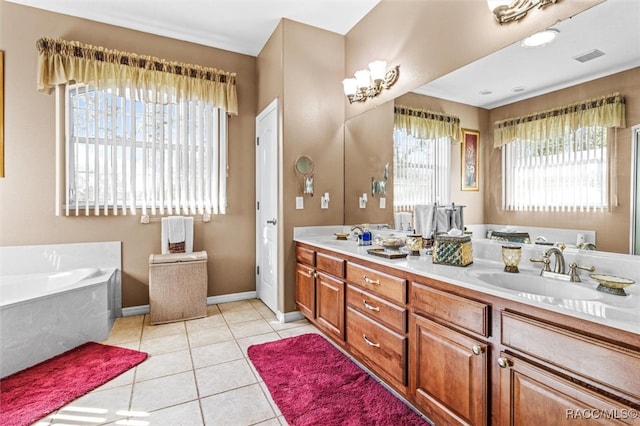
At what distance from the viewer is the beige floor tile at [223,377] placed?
198cm

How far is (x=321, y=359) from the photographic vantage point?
232 cm

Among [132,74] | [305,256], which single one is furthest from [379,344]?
[132,74]

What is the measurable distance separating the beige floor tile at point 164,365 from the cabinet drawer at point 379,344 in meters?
1.21

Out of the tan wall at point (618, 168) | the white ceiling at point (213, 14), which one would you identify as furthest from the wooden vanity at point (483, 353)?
the white ceiling at point (213, 14)

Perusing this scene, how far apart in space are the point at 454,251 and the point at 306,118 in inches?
81.1

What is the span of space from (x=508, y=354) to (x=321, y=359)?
1452 mm

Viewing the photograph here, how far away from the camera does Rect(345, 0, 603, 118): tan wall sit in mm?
1676

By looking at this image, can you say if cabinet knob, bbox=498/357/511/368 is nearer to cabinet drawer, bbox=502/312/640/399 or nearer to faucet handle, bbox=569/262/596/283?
cabinet drawer, bbox=502/312/640/399

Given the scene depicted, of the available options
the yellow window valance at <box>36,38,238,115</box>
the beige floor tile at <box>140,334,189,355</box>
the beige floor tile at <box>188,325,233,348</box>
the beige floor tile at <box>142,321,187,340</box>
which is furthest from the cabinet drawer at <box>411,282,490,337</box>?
the yellow window valance at <box>36,38,238,115</box>

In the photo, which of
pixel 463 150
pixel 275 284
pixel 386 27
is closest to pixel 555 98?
pixel 463 150

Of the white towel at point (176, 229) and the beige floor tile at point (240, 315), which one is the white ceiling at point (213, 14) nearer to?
the white towel at point (176, 229)

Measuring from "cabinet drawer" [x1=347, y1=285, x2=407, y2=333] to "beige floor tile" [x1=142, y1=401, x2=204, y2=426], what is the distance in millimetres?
1129

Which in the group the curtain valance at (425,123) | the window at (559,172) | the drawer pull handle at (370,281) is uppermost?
the curtain valance at (425,123)

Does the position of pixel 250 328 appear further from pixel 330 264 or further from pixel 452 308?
pixel 452 308
